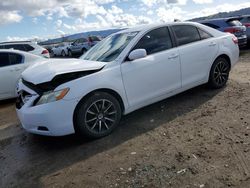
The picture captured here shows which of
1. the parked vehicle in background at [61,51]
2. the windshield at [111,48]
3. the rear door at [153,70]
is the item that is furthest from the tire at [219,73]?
the parked vehicle in background at [61,51]

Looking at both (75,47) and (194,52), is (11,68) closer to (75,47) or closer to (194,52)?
(194,52)

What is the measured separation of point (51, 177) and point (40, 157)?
67cm

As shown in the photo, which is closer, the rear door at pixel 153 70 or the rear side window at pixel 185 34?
the rear door at pixel 153 70

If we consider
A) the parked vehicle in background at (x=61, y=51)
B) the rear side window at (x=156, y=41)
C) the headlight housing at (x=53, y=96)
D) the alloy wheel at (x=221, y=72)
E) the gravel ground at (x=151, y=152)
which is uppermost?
the rear side window at (x=156, y=41)

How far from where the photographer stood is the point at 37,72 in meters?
4.46

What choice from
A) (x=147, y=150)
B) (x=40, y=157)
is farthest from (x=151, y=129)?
(x=40, y=157)

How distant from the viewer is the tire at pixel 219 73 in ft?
19.7

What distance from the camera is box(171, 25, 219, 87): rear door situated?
538 cm

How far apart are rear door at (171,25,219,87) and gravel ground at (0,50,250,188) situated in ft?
1.88

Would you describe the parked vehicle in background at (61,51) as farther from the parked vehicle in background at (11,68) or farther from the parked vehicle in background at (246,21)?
the parked vehicle in background at (11,68)

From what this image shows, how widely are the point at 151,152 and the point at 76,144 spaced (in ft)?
4.03

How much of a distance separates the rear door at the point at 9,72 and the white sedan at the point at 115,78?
286cm

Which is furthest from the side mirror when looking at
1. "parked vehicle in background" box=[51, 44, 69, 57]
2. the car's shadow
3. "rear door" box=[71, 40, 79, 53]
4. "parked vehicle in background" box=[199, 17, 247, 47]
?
"parked vehicle in background" box=[51, 44, 69, 57]

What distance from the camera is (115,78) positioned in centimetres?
445
